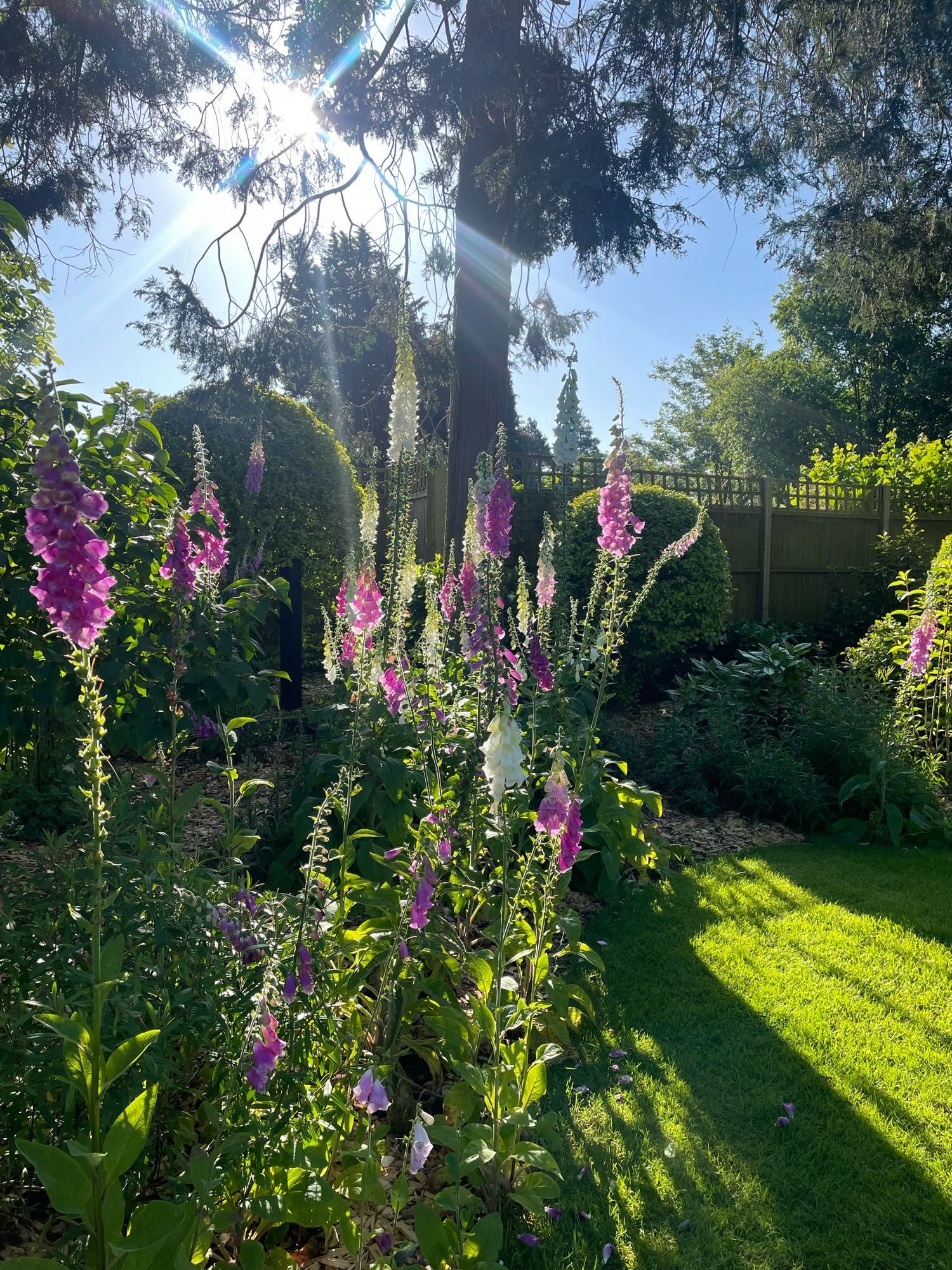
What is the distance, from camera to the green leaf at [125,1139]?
1196 millimetres

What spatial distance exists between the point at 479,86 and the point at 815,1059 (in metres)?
7.10

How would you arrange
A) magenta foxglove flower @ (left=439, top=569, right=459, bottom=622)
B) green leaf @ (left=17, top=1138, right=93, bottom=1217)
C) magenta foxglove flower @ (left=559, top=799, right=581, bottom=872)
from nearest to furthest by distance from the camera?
green leaf @ (left=17, top=1138, right=93, bottom=1217) → magenta foxglove flower @ (left=559, top=799, right=581, bottom=872) → magenta foxglove flower @ (left=439, top=569, right=459, bottom=622)

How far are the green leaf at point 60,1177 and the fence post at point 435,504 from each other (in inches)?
344

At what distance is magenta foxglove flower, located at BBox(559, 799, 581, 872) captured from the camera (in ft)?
6.97

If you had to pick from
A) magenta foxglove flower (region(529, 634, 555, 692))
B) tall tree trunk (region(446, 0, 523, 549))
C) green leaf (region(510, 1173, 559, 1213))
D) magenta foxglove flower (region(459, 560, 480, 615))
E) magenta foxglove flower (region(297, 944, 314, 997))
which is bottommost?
green leaf (region(510, 1173, 559, 1213))

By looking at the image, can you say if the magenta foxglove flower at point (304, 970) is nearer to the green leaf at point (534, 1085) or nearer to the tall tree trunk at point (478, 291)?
the green leaf at point (534, 1085)

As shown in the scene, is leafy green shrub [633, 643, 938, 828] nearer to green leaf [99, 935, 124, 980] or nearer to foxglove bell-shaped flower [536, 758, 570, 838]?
foxglove bell-shaped flower [536, 758, 570, 838]

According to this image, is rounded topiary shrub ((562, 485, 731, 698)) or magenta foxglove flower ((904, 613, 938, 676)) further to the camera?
rounded topiary shrub ((562, 485, 731, 698))

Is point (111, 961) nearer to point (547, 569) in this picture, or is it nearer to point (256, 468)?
point (547, 569)

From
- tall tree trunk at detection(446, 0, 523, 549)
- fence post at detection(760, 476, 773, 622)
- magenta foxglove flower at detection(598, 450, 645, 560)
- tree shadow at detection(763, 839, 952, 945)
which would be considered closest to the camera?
magenta foxglove flower at detection(598, 450, 645, 560)

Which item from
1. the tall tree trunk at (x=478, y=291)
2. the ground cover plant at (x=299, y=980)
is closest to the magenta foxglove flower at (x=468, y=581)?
the ground cover plant at (x=299, y=980)

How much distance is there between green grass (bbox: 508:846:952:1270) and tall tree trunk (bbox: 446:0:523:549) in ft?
15.2

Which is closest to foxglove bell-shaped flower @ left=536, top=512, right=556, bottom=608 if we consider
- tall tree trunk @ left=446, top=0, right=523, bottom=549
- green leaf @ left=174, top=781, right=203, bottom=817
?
green leaf @ left=174, top=781, right=203, bottom=817

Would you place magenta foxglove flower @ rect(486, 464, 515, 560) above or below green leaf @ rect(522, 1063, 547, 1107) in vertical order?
above
